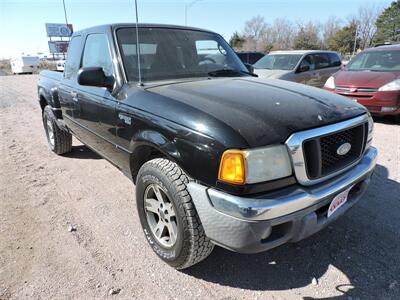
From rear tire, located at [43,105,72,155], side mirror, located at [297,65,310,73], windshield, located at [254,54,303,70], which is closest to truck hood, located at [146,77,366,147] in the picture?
rear tire, located at [43,105,72,155]

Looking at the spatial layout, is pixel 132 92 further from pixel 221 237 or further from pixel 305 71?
pixel 305 71

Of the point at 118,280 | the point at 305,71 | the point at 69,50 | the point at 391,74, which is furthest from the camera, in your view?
the point at 305,71

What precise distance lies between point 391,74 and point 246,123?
6166 mm

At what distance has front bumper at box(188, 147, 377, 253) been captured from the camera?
1.83 meters

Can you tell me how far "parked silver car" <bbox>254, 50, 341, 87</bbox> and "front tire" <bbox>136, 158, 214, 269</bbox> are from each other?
6.78 meters

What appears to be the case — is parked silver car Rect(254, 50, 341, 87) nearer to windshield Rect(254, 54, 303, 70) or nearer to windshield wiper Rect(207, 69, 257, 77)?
windshield Rect(254, 54, 303, 70)

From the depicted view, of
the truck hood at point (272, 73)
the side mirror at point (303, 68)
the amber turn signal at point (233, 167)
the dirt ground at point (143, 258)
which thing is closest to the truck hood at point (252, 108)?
the amber turn signal at point (233, 167)

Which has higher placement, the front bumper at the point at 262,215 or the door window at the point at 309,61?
the door window at the point at 309,61

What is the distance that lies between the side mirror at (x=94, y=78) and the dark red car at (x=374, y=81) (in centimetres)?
566

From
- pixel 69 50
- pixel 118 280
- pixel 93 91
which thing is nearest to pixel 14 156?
pixel 69 50

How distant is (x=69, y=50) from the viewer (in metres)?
4.34

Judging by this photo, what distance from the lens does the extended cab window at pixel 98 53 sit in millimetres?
3121

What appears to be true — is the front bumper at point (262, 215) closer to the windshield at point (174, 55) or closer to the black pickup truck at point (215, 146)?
the black pickup truck at point (215, 146)

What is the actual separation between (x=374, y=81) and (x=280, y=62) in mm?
3324
